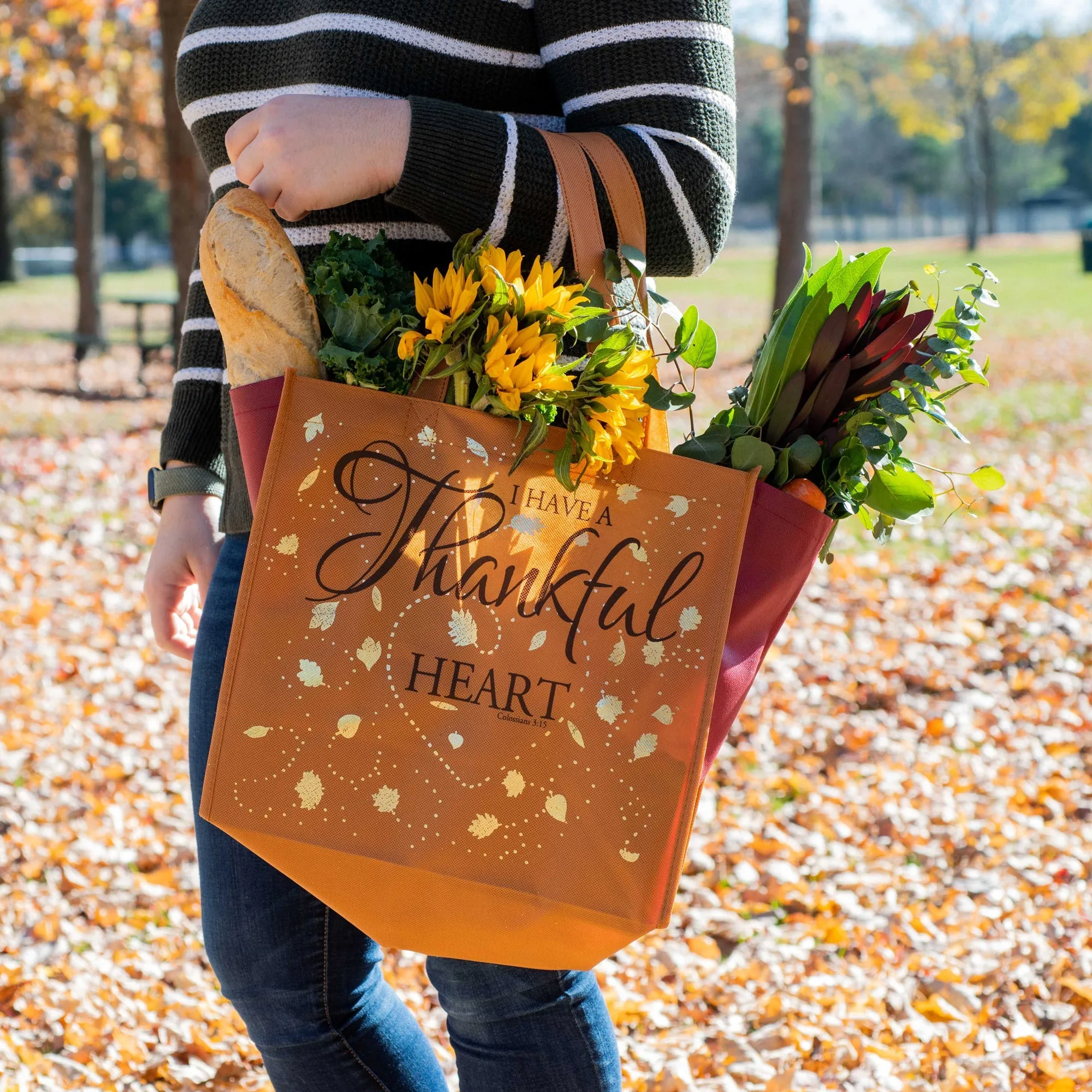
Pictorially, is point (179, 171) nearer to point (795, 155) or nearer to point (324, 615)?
point (324, 615)

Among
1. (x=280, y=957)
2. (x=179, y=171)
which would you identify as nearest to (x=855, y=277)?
(x=280, y=957)

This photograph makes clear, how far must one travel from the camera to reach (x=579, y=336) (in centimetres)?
113

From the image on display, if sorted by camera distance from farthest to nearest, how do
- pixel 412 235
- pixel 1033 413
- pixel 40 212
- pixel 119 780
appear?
pixel 40 212, pixel 1033 413, pixel 119 780, pixel 412 235

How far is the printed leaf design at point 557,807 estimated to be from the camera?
114cm

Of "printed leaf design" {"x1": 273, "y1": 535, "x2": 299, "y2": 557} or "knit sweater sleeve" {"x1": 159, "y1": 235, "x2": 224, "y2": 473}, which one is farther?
"knit sweater sleeve" {"x1": 159, "y1": 235, "x2": 224, "y2": 473}

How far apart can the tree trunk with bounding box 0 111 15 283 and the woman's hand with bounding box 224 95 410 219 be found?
28.7m

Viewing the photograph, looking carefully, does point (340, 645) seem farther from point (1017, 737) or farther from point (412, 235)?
point (1017, 737)

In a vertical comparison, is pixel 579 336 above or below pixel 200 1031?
above

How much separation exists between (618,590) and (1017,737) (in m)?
3.28

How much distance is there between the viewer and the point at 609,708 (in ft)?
3.75

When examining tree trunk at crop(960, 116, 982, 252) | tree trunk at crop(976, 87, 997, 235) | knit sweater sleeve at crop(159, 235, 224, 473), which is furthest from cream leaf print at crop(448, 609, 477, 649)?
tree trunk at crop(976, 87, 997, 235)

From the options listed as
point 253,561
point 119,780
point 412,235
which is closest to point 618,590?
point 253,561

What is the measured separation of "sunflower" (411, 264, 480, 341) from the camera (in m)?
1.08

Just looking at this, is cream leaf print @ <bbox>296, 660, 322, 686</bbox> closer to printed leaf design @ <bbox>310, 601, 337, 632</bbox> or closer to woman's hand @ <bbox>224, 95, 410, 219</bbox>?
printed leaf design @ <bbox>310, 601, 337, 632</bbox>
